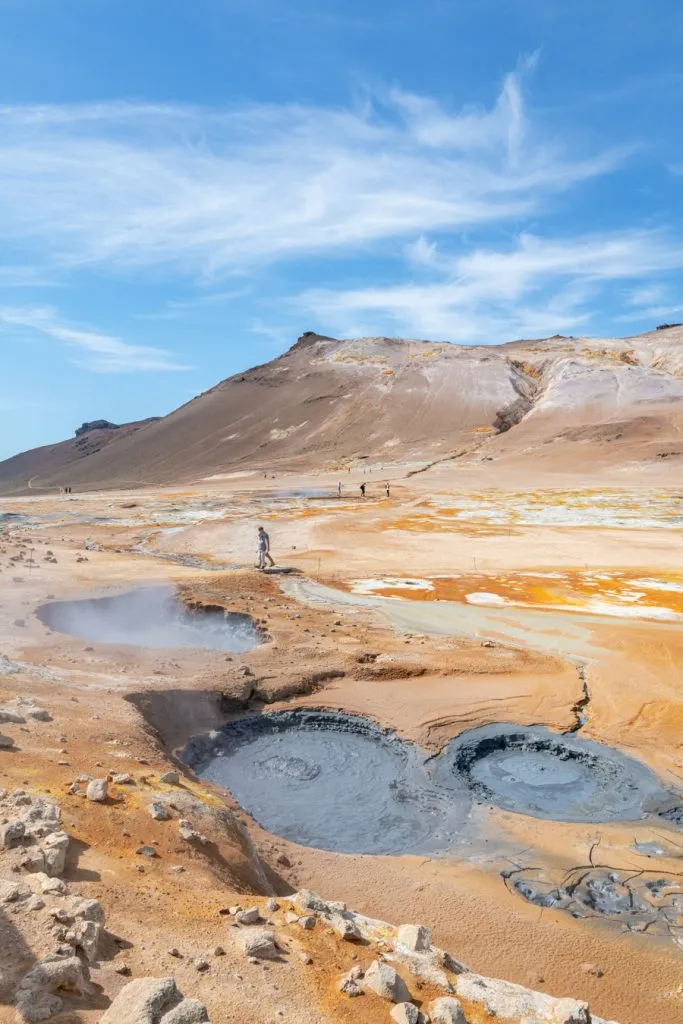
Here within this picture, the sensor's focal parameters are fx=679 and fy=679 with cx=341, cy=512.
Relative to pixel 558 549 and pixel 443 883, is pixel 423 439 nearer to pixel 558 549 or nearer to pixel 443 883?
pixel 558 549

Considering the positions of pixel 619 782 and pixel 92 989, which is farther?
→ pixel 619 782

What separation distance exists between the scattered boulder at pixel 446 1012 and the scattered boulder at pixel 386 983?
17 cm

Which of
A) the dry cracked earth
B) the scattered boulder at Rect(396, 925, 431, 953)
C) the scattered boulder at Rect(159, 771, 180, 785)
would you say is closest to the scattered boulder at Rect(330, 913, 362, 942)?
the dry cracked earth

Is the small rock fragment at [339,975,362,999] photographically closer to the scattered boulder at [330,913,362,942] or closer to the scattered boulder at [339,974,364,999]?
the scattered boulder at [339,974,364,999]

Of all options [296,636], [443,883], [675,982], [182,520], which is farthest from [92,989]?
[182,520]

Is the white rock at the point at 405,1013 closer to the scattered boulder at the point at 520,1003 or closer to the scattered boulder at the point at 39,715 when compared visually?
the scattered boulder at the point at 520,1003

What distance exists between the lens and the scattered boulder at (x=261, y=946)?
3947mm

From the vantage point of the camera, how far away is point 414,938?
4.33 m

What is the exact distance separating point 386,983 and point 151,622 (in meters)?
11.3

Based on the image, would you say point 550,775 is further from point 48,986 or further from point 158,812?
point 48,986

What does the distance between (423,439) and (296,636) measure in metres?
64.4

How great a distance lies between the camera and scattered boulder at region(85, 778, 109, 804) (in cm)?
578

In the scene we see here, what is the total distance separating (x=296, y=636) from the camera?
41.8 feet

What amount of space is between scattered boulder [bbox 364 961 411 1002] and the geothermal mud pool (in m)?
3.05
